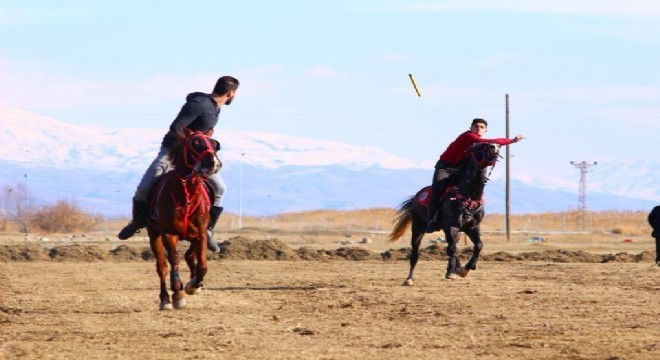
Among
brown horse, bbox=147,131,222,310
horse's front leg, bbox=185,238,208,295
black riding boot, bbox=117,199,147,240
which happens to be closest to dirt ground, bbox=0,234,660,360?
horse's front leg, bbox=185,238,208,295

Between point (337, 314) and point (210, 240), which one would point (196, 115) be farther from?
point (337, 314)

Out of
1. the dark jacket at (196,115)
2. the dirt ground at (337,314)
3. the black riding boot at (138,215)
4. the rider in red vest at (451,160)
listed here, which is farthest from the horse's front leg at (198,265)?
the rider in red vest at (451,160)

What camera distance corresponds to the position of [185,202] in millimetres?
17359

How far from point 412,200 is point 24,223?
53.3 meters

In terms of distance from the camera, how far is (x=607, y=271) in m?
27.5

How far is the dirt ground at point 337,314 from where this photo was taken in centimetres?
1334

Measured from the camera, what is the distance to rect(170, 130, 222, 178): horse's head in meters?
17.0

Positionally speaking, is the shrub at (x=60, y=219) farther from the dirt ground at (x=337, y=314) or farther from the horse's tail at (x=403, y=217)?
the horse's tail at (x=403, y=217)

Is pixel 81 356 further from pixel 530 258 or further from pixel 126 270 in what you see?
pixel 530 258

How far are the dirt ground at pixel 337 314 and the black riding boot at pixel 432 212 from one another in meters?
0.91

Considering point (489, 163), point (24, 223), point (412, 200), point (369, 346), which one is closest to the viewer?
point (369, 346)

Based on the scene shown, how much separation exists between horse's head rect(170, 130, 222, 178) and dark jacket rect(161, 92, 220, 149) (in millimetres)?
281

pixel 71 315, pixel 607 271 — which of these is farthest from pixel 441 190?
pixel 71 315

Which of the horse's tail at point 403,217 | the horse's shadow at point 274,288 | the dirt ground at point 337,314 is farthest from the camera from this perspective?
the horse's tail at point 403,217
